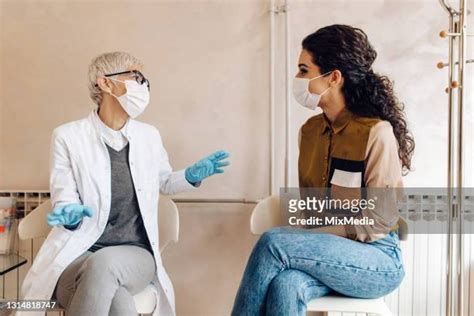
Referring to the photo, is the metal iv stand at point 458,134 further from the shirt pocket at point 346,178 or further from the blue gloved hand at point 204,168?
the blue gloved hand at point 204,168

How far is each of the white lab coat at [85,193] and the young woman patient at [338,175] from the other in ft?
1.31

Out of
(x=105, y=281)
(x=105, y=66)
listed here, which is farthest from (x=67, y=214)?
(x=105, y=66)

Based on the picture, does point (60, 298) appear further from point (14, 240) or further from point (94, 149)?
point (14, 240)

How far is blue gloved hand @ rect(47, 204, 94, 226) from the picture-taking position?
51.6 inches

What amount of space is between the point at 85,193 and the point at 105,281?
32 cm

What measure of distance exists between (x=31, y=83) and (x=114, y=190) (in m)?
0.77

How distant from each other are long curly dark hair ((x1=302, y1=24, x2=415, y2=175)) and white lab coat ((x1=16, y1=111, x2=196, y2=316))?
2.33 feet

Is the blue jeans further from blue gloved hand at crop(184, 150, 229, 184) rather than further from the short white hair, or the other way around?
the short white hair

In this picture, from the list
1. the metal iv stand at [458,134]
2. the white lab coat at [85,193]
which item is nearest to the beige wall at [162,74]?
the white lab coat at [85,193]

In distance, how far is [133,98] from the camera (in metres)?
1.48

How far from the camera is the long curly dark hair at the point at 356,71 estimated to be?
4.75 feet

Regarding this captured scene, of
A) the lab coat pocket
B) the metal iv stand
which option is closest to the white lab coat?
the lab coat pocket

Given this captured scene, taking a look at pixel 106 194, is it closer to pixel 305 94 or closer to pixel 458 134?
pixel 305 94

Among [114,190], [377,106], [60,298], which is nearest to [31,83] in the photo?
[114,190]
